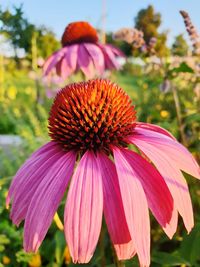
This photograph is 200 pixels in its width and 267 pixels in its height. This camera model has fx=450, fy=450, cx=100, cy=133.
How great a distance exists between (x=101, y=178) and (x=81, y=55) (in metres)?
1.03

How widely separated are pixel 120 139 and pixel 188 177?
2.21 ft

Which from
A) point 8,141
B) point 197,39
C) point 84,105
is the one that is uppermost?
point 197,39

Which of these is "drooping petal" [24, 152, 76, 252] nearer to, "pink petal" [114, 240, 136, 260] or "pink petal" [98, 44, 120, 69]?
"pink petal" [114, 240, 136, 260]

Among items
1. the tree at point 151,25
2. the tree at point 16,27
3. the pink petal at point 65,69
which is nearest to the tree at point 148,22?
the tree at point 151,25

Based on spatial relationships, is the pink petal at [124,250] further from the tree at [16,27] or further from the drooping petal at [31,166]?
the tree at [16,27]

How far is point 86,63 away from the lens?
1494 millimetres

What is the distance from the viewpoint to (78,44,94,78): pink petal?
1.47 meters

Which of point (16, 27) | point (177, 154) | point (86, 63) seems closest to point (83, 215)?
point (177, 154)

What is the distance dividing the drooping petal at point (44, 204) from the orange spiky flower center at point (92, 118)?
0.07m

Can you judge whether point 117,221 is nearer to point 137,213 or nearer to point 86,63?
point 137,213

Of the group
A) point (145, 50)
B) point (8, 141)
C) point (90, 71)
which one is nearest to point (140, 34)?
point (145, 50)

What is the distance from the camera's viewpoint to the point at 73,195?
0.55 meters

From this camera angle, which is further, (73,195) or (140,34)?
(140,34)

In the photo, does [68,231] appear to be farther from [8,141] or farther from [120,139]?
[8,141]
